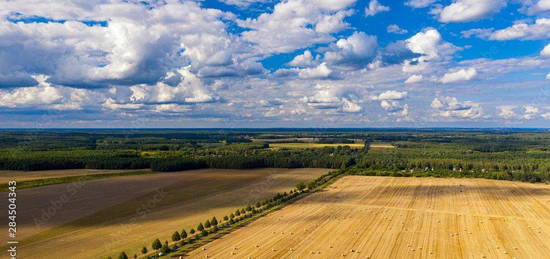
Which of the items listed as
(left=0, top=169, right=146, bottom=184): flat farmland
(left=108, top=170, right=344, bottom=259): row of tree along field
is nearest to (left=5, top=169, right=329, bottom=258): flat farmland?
(left=108, top=170, right=344, bottom=259): row of tree along field

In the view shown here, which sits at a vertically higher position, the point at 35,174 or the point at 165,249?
the point at 165,249

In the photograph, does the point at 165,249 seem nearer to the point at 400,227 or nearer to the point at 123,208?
the point at 123,208

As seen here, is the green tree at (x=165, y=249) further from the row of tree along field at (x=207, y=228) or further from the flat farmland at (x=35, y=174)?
the flat farmland at (x=35, y=174)

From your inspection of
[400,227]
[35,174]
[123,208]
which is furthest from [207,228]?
[35,174]

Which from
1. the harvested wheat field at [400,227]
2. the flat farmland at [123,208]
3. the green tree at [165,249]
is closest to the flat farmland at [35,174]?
the flat farmland at [123,208]

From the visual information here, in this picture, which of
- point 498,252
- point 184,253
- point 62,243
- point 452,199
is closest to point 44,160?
point 62,243

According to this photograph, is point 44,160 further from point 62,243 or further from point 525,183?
point 525,183
